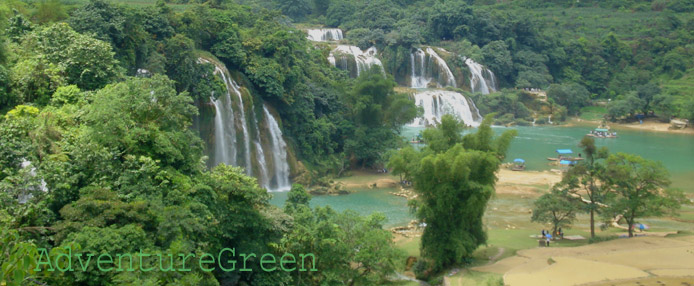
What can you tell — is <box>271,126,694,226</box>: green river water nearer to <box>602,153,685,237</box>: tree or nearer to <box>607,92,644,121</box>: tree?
<box>607,92,644,121</box>: tree

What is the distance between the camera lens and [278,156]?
2822cm

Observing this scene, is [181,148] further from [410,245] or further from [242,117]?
[242,117]

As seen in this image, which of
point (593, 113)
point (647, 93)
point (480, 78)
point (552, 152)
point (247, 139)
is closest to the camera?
point (247, 139)

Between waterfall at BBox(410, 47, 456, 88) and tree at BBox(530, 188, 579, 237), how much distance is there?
3237 cm

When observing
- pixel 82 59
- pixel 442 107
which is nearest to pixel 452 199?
pixel 82 59

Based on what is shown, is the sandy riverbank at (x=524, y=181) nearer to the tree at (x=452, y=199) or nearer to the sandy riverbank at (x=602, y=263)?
the sandy riverbank at (x=602, y=263)

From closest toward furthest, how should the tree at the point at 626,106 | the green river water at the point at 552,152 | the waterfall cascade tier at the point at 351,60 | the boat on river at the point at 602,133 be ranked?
the green river water at the point at 552,152 < the boat on river at the point at 602,133 < the waterfall cascade tier at the point at 351,60 < the tree at the point at 626,106

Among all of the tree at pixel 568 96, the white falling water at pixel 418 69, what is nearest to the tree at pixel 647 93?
the tree at pixel 568 96

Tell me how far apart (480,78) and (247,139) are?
30911 mm

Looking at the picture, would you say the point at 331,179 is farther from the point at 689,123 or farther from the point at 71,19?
the point at 689,123

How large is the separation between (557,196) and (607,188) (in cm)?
150

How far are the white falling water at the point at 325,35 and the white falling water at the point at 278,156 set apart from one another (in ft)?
90.4

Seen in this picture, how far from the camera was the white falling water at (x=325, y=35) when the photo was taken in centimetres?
5534

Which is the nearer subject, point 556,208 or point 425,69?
point 556,208
